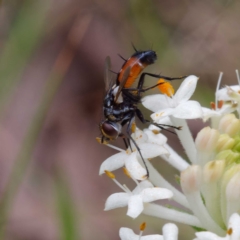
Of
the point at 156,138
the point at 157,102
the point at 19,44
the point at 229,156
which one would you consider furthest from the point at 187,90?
the point at 19,44

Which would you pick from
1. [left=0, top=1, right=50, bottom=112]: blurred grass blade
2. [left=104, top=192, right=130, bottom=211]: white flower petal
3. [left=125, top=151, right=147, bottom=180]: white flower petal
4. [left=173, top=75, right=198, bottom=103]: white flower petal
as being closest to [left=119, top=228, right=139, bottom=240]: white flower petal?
[left=104, top=192, right=130, bottom=211]: white flower petal

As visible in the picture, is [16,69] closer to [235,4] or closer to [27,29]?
[27,29]

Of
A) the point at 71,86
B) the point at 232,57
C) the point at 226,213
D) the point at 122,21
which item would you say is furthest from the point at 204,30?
the point at 226,213

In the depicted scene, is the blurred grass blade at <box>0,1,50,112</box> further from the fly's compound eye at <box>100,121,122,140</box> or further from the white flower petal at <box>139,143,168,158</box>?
the white flower petal at <box>139,143,168,158</box>

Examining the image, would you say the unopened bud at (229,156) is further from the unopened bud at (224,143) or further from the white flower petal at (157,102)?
the white flower petal at (157,102)

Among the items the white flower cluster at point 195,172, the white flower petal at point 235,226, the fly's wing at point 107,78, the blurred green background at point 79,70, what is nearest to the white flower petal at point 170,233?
the white flower cluster at point 195,172
